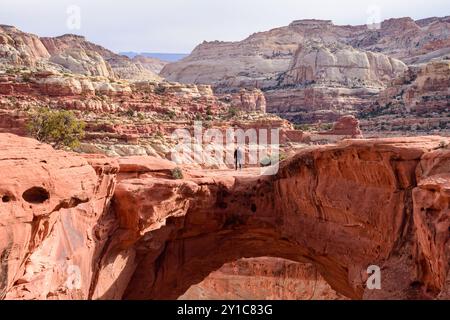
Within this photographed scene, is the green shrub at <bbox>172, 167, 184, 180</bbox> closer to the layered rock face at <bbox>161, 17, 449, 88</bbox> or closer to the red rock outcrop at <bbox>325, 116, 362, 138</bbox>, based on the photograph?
the red rock outcrop at <bbox>325, 116, 362, 138</bbox>

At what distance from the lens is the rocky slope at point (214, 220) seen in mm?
11664

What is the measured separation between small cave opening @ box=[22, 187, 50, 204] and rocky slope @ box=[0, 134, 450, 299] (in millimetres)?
29

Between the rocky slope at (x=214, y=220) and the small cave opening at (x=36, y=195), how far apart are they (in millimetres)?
29

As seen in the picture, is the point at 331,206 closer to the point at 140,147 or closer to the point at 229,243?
the point at 229,243

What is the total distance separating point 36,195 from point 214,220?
1086 centimetres

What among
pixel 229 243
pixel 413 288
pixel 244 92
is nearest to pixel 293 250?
pixel 229 243

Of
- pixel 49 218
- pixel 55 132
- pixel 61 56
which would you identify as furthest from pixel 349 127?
pixel 61 56

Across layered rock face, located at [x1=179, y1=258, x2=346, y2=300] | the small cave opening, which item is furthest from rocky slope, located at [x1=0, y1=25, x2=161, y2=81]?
the small cave opening

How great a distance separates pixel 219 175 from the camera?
22.1 m

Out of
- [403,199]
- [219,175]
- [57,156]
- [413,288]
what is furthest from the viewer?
[219,175]

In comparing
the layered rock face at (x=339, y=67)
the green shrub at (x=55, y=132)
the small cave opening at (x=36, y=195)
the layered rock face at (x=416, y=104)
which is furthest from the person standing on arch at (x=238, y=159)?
the layered rock face at (x=339, y=67)

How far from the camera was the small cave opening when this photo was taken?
11.2m

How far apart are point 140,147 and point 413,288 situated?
34.2m

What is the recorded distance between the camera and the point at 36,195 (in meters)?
11.4
